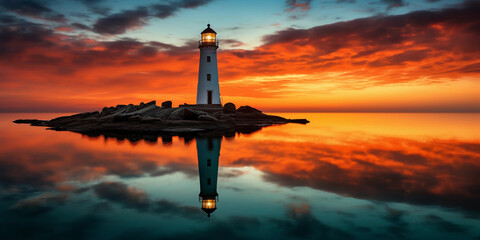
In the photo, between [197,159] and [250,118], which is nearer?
[197,159]

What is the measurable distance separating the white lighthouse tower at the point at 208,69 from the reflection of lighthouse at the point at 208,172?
2176 cm

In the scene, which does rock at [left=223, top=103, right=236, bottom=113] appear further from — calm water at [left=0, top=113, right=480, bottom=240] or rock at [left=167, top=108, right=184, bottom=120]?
calm water at [left=0, top=113, right=480, bottom=240]

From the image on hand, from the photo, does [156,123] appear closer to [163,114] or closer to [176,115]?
[176,115]

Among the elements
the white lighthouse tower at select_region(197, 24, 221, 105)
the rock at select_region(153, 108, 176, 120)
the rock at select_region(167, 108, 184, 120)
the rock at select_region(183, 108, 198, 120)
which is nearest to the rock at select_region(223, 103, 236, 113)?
the white lighthouse tower at select_region(197, 24, 221, 105)

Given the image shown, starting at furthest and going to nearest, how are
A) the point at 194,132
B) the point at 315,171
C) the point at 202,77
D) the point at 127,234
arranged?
the point at 202,77 < the point at 194,132 < the point at 315,171 < the point at 127,234

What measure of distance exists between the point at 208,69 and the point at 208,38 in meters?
4.87

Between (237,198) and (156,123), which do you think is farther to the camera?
(156,123)

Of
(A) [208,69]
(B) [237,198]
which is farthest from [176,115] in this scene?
(B) [237,198]

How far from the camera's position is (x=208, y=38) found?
44969 mm

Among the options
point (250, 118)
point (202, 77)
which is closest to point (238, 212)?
point (202, 77)

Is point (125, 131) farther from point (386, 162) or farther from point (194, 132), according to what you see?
point (386, 162)

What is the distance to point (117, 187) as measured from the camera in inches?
440

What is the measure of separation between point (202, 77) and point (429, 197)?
3842cm

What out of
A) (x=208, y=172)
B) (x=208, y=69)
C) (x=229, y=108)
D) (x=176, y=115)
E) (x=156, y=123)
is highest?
(x=208, y=69)
